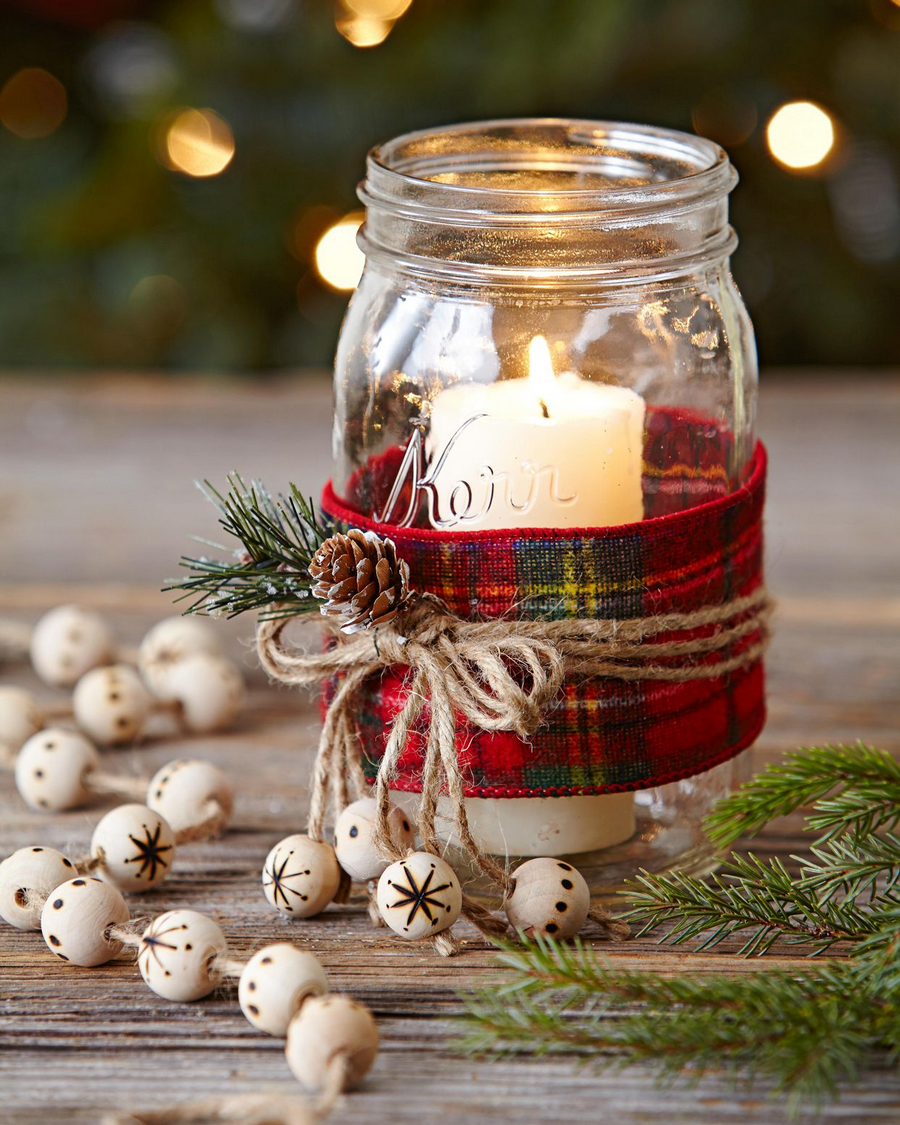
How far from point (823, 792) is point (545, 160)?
0.40m

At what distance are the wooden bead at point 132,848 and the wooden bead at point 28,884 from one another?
28 mm

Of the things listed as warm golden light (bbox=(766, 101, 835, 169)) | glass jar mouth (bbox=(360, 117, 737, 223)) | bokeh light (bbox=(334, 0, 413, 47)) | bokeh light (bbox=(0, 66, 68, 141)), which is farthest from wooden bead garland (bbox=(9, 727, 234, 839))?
bokeh light (bbox=(0, 66, 68, 141))

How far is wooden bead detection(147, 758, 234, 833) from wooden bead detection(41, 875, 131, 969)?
117mm

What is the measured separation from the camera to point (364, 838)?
64cm

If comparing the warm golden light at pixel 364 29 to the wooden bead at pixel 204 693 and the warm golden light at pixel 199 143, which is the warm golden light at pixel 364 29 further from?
the wooden bead at pixel 204 693

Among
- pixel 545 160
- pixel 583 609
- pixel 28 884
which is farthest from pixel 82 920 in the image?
pixel 545 160

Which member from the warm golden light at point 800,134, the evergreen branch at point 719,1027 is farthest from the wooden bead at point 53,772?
the warm golden light at point 800,134

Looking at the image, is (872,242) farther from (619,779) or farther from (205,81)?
(619,779)

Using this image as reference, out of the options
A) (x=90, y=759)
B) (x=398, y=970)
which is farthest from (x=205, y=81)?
(x=398, y=970)

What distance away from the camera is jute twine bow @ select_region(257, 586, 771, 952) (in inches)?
24.1

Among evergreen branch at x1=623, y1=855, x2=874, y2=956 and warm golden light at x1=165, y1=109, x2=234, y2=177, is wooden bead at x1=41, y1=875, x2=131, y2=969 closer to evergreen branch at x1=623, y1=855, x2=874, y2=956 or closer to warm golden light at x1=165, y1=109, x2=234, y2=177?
evergreen branch at x1=623, y1=855, x2=874, y2=956

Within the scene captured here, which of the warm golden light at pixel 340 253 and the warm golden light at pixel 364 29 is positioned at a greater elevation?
the warm golden light at pixel 364 29

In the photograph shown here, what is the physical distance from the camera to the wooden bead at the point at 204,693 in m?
0.89

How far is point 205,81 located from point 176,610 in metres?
0.71
